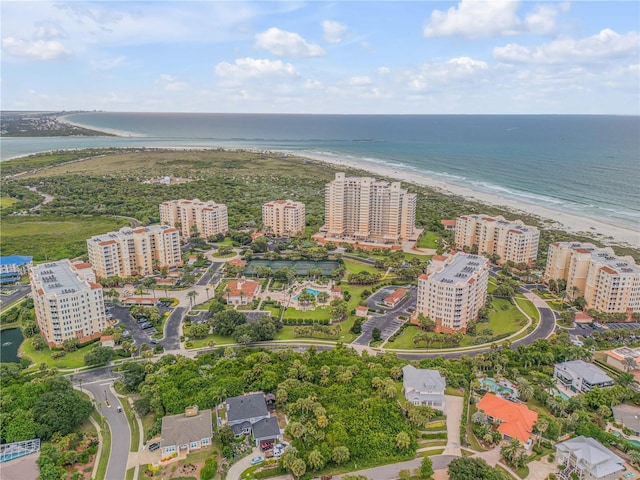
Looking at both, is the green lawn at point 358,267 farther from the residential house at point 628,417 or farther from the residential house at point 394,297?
the residential house at point 628,417

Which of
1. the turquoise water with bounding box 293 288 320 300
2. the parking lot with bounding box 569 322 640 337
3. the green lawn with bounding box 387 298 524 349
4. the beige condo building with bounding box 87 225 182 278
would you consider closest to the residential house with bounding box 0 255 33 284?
the beige condo building with bounding box 87 225 182 278

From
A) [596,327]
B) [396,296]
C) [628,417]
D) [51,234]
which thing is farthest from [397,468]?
[51,234]

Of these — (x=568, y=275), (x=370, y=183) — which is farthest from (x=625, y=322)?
(x=370, y=183)

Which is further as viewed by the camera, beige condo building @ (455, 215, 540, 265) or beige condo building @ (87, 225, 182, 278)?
beige condo building @ (455, 215, 540, 265)

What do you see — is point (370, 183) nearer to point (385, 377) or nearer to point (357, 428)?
point (385, 377)

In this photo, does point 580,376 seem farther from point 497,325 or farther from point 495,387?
point 497,325

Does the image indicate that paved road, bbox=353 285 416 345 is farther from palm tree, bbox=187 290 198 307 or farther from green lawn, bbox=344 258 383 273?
palm tree, bbox=187 290 198 307
